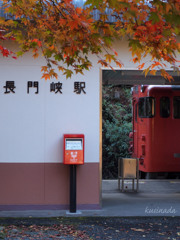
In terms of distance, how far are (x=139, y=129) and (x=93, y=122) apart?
21.4 ft

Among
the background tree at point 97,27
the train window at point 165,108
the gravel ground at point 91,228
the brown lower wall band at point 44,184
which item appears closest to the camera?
the background tree at point 97,27

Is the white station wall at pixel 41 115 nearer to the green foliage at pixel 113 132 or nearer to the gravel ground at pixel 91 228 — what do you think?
the gravel ground at pixel 91 228

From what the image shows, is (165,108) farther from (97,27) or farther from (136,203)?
(97,27)

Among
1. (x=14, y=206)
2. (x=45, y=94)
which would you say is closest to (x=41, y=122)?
(x=45, y=94)

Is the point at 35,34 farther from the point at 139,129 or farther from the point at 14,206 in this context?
the point at 139,129

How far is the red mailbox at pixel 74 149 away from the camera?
9273 millimetres

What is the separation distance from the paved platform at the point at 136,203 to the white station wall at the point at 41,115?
40.8 inches

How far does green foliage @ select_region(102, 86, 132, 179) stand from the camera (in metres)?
22.7

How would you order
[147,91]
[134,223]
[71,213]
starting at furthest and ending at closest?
[147,91]
[71,213]
[134,223]

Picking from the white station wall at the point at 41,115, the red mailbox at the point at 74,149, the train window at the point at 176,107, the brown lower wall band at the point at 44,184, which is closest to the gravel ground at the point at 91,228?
the brown lower wall band at the point at 44,184

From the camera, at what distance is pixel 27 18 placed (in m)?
8.47

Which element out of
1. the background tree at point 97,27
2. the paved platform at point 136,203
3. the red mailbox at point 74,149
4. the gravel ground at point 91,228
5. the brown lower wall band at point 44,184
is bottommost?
the gravel ground at point 91,228

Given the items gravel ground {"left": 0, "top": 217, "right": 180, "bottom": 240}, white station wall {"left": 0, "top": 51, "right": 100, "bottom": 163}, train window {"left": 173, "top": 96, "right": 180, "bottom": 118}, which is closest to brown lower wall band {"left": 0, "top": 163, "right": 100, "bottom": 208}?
white station wall {"left": 0, "top": 51, "right": 100, "bottom": 163}

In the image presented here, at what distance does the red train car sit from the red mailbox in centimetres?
603
